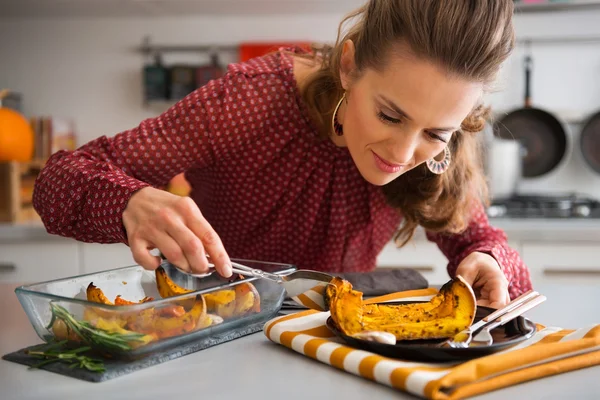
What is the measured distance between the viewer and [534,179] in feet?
8.94

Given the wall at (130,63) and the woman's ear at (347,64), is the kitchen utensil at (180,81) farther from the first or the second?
the woman's ear at (347,64)

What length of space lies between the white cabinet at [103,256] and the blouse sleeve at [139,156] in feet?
3.62

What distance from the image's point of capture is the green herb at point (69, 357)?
0.71 metres

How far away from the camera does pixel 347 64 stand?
3.65 ft

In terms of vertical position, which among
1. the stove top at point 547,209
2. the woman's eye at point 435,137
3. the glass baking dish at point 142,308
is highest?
the woman's eye at point 435,137

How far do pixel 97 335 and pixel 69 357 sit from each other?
0.17 ft

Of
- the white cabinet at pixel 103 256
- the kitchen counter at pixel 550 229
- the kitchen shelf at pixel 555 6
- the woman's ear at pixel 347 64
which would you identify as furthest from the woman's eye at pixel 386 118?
the kitchen shelf at pixel 555 6

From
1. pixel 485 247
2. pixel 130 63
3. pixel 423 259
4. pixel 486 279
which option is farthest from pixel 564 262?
pixel 130 63

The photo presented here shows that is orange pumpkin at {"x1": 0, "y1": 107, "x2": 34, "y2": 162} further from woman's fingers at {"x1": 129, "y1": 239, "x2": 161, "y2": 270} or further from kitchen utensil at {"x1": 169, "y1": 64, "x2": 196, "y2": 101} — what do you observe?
woman's fingers at {"x1": 129, "y1": 239, "x2": 161, "y2": 270}

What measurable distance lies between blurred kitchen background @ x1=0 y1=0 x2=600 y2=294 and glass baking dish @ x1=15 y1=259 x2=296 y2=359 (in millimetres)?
1443

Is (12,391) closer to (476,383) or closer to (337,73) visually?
(476,383)

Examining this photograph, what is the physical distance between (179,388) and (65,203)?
18.6 inches

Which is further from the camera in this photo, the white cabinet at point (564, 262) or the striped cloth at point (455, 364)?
the white cabinet at point (564, 262)

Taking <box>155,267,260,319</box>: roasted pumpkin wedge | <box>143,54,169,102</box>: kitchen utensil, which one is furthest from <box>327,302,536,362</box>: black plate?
<box>143,54,169,102</box>: kitchen utensil
